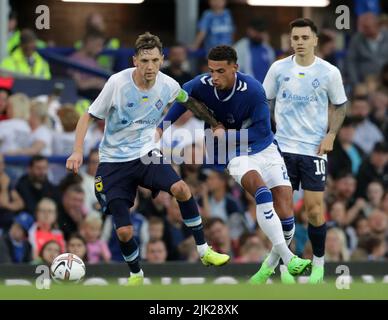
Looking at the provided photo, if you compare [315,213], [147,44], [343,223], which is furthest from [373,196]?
[147,44]

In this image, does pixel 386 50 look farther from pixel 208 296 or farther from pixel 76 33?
pixel 208 296

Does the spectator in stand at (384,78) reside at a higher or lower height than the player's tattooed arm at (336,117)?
A: lower

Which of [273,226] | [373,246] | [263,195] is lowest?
[373,246]

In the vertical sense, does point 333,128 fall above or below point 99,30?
below

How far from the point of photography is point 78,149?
1354 centimetres

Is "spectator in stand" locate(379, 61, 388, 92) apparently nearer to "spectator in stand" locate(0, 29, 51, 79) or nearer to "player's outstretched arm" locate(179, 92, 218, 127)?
"spectator in stand" locate(0, 29, 51, 79)

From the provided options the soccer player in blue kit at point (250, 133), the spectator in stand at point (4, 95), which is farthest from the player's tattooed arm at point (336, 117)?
the spectator in stand at point (4, 95)

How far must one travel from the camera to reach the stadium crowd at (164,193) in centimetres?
1819

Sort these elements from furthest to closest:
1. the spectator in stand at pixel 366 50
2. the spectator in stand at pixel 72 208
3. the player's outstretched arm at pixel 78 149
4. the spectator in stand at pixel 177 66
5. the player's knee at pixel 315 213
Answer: the spectator in stand at pixel 366 50
the spectator in stand at pixel 177 66
the spectator in stand at pixel 72 208
the player's knee at pixel 315 213
the player's outstretched arm at pixel 78 149

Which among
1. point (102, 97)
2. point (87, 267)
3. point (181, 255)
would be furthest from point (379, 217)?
point (102, 97)

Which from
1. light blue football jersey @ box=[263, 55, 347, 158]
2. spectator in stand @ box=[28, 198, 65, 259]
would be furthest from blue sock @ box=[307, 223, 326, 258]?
spectator in stand @ box=[28, 198, 65, 259]

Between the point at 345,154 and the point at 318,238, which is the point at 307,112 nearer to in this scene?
the point at 318,238

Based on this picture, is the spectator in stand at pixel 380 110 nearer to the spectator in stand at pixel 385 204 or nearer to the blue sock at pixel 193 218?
the spectator in stand at pixel 385 204

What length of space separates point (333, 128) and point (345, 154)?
20.7ft
